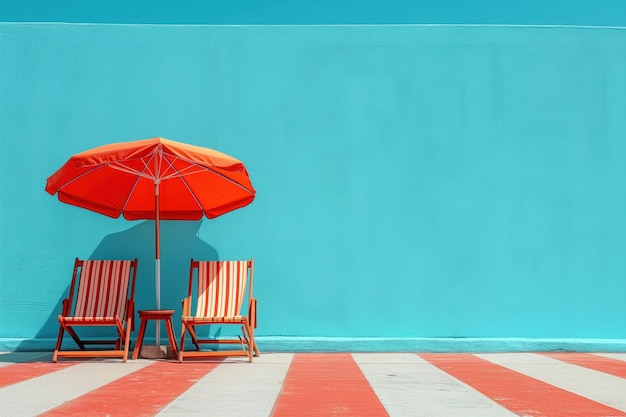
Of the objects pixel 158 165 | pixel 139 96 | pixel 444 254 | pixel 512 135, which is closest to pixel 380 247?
pixel 444 254

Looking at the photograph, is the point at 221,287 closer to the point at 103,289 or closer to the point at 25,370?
the point at 103,289

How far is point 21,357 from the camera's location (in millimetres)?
6277

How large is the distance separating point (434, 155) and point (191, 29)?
2841 mm

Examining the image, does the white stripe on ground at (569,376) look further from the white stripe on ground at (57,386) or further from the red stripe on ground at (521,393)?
the white stripe on ground at (57,386)

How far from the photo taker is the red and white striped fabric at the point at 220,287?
6340 millimetres

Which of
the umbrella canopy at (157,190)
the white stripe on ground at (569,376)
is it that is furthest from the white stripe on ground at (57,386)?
the white stripe on ground at (569,376)

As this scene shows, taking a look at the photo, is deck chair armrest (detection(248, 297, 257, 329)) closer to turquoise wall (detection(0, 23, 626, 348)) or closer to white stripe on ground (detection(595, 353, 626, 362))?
turquoise wall (detection(0, 23, 626, 348))

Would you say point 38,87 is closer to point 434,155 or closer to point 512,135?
point 434,155

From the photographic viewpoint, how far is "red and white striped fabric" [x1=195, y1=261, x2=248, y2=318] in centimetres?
634

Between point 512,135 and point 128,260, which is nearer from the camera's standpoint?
point 128,260

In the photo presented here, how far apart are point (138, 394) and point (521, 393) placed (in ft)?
7.53

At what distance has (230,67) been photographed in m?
7.22

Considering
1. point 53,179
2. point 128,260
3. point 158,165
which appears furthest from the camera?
point 128,260

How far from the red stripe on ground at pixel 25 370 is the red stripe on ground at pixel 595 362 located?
4.22m
